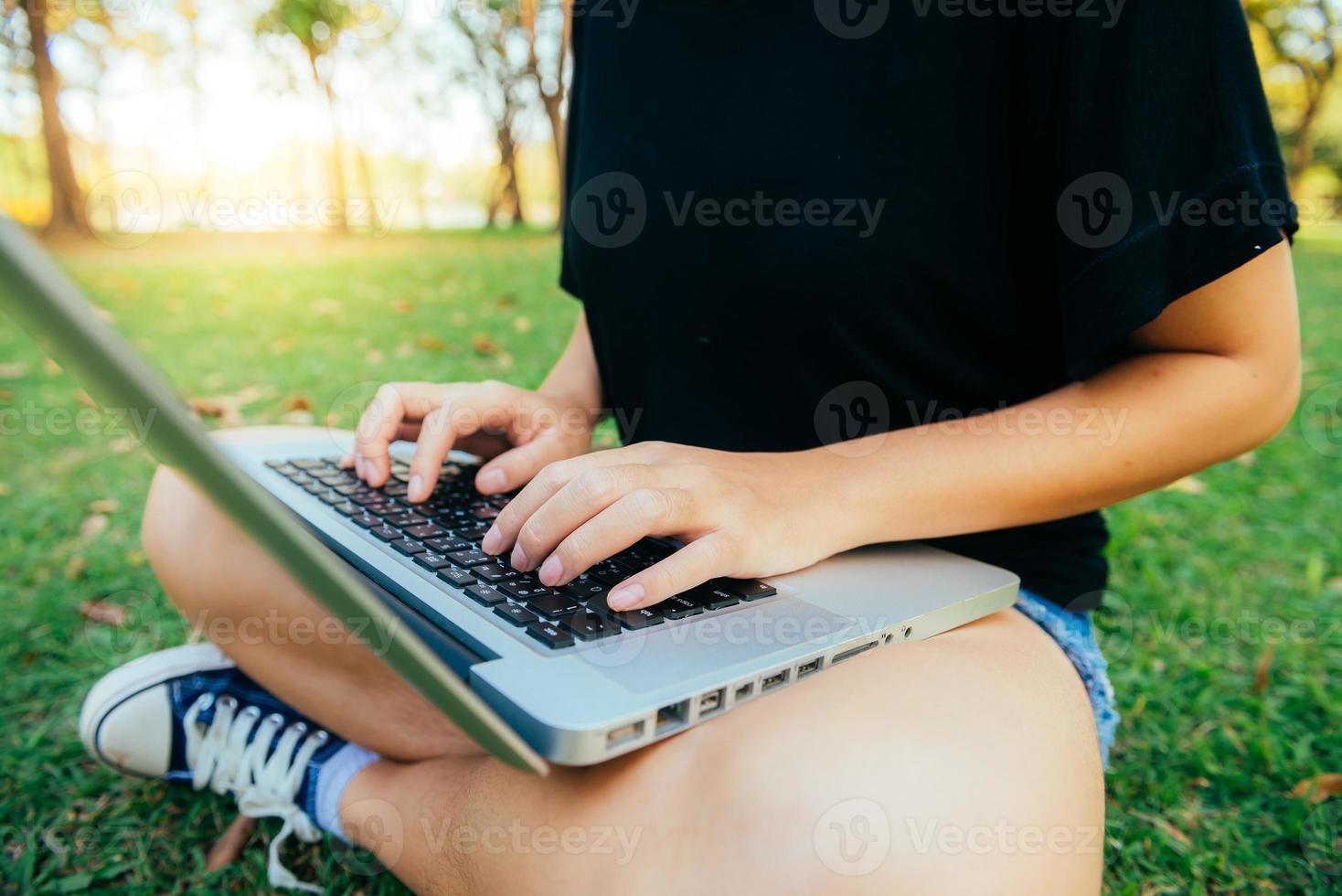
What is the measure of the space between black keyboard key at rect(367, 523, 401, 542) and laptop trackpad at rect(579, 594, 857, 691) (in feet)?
1.10

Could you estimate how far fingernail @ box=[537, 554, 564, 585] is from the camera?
2.29 feet

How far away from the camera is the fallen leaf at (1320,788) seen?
120 centimetres

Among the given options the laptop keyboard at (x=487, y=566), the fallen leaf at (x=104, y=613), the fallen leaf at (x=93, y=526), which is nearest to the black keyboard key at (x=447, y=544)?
the laptop keyboard at (x=487, y=566)

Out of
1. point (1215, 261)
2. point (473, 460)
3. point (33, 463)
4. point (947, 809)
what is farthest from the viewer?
point (33, 463)

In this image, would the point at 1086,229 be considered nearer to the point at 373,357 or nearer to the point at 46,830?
the point at 46,830

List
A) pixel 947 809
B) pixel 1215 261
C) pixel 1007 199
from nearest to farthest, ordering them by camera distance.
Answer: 1. pixel 947 809
2. pixel 1215 261
3. pixel 1007 199

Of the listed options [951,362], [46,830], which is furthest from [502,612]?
[46,830]

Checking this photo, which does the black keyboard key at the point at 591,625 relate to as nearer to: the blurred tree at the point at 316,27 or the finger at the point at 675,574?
the finger at the point at 675,574

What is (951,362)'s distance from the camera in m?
1.00

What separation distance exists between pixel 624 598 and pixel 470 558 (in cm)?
20

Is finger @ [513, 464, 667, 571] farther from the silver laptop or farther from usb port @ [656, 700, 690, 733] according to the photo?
usb port @ [656, 700, 690, 733]

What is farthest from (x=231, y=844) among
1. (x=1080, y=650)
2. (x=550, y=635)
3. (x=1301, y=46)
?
(x=1301, y=46)

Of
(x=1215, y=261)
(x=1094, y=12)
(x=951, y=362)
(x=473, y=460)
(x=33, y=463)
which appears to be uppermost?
(x=1094, y=12)

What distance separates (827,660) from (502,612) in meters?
0.25
